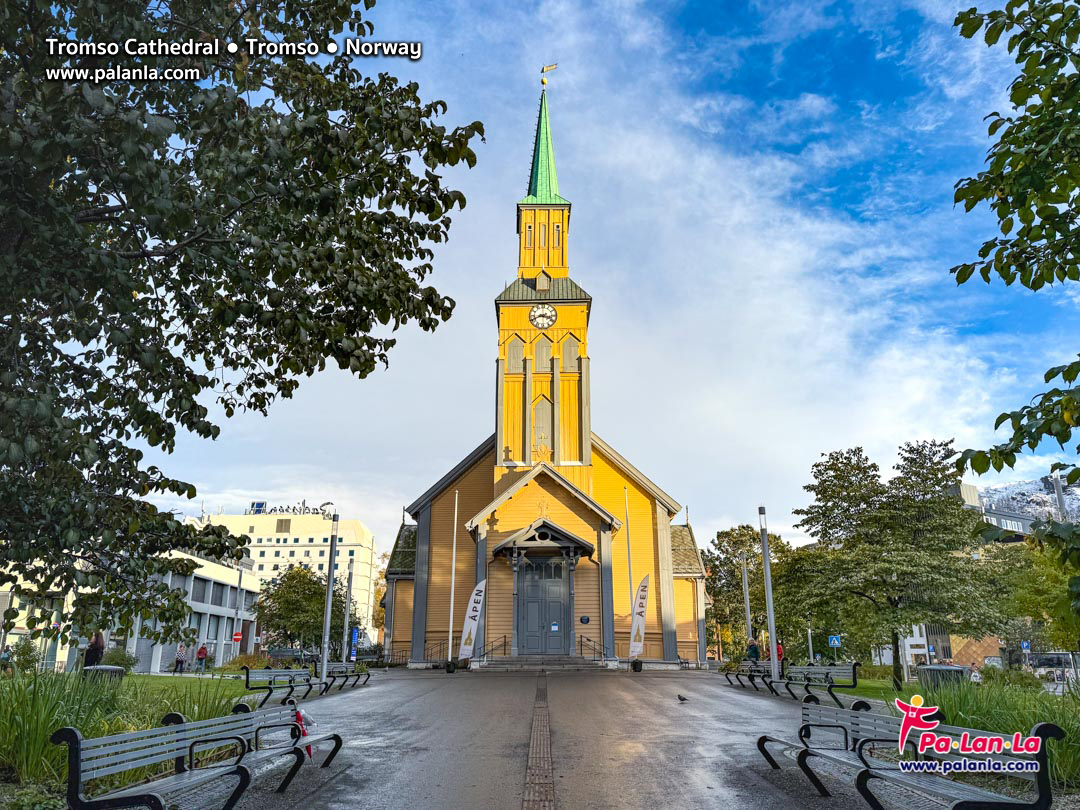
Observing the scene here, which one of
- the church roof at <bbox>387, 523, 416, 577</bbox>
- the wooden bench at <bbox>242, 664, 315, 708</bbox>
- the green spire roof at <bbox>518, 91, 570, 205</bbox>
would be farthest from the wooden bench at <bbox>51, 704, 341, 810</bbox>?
the green spire roof at <bbox>518, 91, 570, 205</bbox>

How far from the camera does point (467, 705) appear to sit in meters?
15.0

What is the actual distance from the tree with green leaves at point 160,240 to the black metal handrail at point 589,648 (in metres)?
24.9

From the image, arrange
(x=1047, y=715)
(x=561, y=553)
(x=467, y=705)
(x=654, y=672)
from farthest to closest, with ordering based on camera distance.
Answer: (x=561, y=553) < (x=654, y=672) < (x=467, y=705) < (x=1047, y=715)

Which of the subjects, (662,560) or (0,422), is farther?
(662,560)

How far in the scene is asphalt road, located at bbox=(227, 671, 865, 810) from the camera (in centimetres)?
697

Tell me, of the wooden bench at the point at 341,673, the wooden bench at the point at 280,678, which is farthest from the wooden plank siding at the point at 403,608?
the wooden bench at the point at 280,678

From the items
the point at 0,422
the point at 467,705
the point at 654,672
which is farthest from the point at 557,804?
the point at 654,672

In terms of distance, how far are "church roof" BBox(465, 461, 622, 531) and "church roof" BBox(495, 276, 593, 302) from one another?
29.0 ft

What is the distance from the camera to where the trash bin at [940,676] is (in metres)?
9.84

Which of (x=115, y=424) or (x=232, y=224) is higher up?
(x=232, y=224)

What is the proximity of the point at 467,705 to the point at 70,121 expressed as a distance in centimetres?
1318

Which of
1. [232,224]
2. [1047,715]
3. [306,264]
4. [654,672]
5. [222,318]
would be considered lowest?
[654,672]

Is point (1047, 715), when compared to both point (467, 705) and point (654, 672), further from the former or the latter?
point (654, 672)

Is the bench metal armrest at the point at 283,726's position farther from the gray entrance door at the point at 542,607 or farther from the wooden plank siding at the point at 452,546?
the wooden plank siding at the point at 452,546
